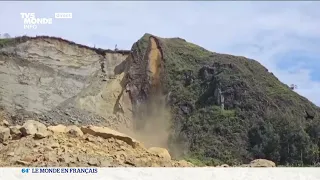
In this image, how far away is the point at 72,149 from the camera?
52.1ft

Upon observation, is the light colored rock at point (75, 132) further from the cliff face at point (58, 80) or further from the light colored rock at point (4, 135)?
the cliff face at point (58, 80)

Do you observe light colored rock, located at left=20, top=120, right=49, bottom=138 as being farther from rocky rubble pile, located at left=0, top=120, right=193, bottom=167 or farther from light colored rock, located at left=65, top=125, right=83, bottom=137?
light colored rock, located at left=65, top=125, right=83, bottom=137

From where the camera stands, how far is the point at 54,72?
3253 centimetres

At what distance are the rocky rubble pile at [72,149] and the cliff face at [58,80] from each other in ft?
33.5

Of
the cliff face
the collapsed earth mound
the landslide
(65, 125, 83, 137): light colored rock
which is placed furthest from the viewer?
the cliff face

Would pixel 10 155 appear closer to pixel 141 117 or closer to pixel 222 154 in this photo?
pixel 222 154

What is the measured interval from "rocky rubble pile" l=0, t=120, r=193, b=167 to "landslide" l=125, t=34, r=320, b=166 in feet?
16.5

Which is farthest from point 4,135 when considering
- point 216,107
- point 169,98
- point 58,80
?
point 58,80

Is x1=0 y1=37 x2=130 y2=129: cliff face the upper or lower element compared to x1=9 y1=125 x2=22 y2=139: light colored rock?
upper

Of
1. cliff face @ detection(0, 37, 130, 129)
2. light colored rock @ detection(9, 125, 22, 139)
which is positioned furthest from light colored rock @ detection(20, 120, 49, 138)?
cliff face @ detection(0, 37, 130, 129)

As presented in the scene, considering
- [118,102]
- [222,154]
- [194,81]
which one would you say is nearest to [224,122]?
[222,154]

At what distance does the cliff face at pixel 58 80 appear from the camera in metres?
28.8

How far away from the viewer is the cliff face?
2881 centimetres

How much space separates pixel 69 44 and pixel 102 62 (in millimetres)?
2381
